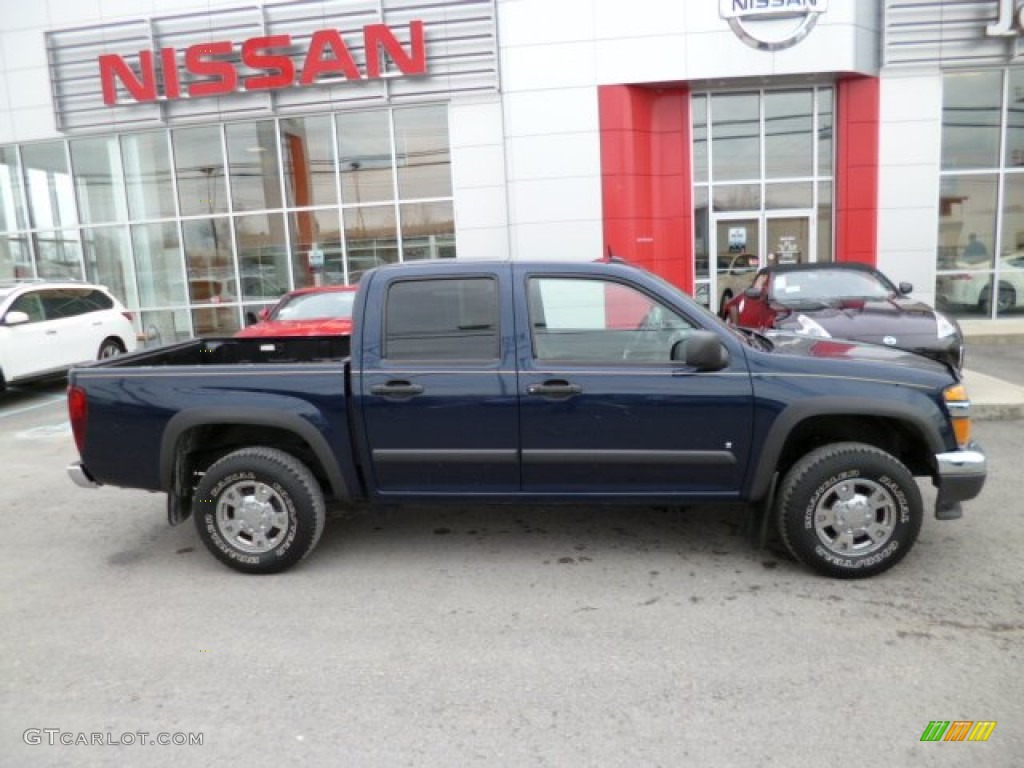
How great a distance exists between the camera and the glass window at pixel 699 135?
1531cm

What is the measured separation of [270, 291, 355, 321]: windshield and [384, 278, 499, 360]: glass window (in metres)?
4.57

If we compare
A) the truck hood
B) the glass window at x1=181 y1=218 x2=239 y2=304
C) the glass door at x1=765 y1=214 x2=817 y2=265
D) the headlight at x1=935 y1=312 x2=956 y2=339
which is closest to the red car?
the truck hood

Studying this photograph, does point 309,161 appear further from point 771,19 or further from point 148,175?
point 771,19

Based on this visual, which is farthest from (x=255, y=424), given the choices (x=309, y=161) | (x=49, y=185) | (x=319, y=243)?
(x=49, y=185)

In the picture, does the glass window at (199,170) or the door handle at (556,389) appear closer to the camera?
the door handle at (556,389)

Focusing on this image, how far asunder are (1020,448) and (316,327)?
6696mm

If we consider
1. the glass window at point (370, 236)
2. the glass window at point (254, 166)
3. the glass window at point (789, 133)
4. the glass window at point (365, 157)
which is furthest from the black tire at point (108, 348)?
the glass window at point (789, 133)

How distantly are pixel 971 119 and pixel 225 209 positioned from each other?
49.7 ft

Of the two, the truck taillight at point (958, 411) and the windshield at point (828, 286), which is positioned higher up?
the windshield at point (828, 286)

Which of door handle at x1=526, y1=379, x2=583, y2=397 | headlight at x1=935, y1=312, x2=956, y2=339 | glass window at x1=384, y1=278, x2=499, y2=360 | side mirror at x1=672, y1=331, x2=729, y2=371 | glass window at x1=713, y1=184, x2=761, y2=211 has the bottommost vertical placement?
headlight at x1=935, y1=312, x2=956, y2=339

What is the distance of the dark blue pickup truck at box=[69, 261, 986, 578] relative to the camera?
4.11 meters

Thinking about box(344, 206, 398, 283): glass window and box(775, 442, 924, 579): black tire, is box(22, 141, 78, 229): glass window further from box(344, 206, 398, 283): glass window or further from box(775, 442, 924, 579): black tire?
box(775, 442, 924, 579): black tire

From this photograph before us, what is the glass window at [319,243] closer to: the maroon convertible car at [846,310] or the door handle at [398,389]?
the maroon convertible car at [846,310]

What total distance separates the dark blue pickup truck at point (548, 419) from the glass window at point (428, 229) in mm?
11595
